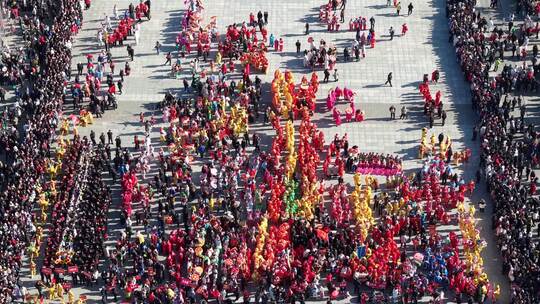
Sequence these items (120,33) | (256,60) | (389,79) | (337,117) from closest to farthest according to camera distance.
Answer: (337,117) → (389,79) → (256,60) → (120,33)

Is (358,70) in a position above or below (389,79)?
above

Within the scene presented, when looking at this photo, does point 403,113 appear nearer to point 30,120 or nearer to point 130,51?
point 130,51

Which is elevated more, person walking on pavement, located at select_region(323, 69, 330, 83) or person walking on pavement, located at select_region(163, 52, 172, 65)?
person walking on pavement, located at select_region(163, 52, 172, 65)

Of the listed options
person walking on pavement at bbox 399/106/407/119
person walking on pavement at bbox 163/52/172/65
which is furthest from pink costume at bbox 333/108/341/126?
person walking on pavement at bbox 163/52/172/65

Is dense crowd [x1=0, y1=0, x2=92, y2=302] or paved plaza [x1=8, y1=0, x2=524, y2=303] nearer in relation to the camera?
dense crowd [x1=0, y1=0, x2=92, y2=302]

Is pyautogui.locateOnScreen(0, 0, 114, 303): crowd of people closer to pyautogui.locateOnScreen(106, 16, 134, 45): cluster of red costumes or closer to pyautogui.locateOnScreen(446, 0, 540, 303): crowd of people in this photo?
pyautogui.locateOnScreen(106, 16, 134, 45): cluster of red costumes

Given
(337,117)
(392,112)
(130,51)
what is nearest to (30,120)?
(130,51)
